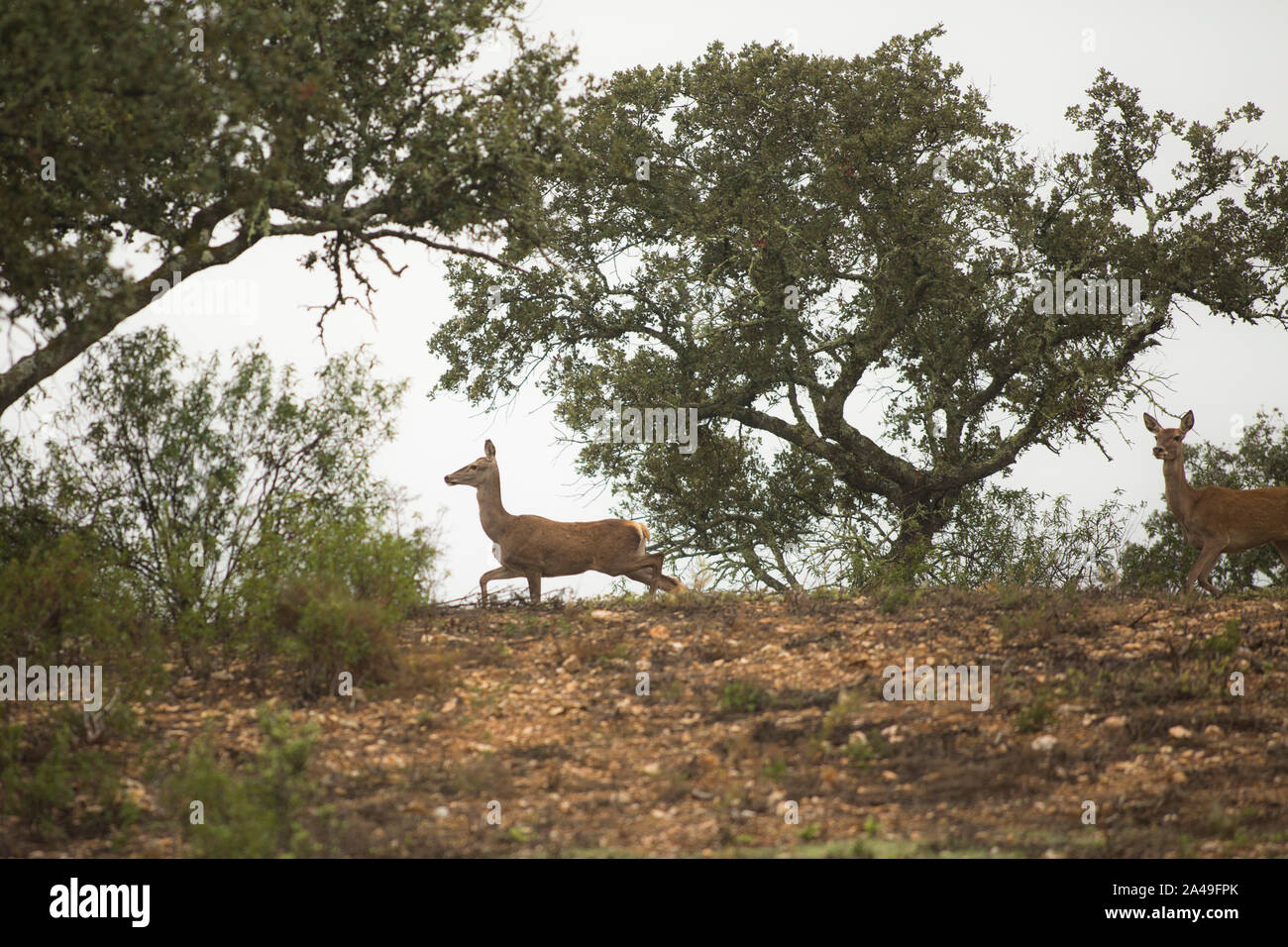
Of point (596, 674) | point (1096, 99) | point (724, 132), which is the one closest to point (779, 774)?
point (596, 674)

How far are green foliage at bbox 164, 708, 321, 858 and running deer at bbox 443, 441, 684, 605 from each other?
528cm

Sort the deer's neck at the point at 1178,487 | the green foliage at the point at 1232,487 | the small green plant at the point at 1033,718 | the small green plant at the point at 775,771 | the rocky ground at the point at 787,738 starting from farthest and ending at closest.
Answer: the green foliage at the point at 1232,487, the deer's neck at the point at 1178,487, the small green plant at the point at 1033,718, the small green plant at the point at 775,771, the rocky ground at the point at 787,738

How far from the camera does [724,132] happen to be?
72.8 feet

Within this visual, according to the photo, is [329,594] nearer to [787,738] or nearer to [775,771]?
[787,738]

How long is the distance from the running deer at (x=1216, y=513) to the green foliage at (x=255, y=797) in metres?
10.8

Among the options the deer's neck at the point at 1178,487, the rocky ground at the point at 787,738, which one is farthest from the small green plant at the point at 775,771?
the deer's neck at the point at 1178,487

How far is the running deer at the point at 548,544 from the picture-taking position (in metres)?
15.4

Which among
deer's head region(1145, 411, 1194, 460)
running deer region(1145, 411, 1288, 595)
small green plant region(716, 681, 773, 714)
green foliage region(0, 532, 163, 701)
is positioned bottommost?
small green plant region(716, 681, 773, 714)

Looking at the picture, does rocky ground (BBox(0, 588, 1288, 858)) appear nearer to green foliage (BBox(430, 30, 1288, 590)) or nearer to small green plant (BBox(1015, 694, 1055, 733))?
small green plant (BBox(1015, 694, 1055, 733))

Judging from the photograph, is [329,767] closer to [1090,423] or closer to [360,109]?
[360,109]

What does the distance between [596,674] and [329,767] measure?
2.96 meters

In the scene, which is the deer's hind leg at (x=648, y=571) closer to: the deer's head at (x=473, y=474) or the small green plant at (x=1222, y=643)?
the deer's head at (x=473, y=474)

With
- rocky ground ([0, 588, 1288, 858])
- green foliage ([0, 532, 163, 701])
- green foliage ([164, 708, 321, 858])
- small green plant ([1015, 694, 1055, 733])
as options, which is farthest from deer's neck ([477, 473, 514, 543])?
small green plant ([1015, 694, 1055, 733])

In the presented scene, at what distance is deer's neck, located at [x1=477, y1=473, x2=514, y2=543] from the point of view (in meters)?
15.6
